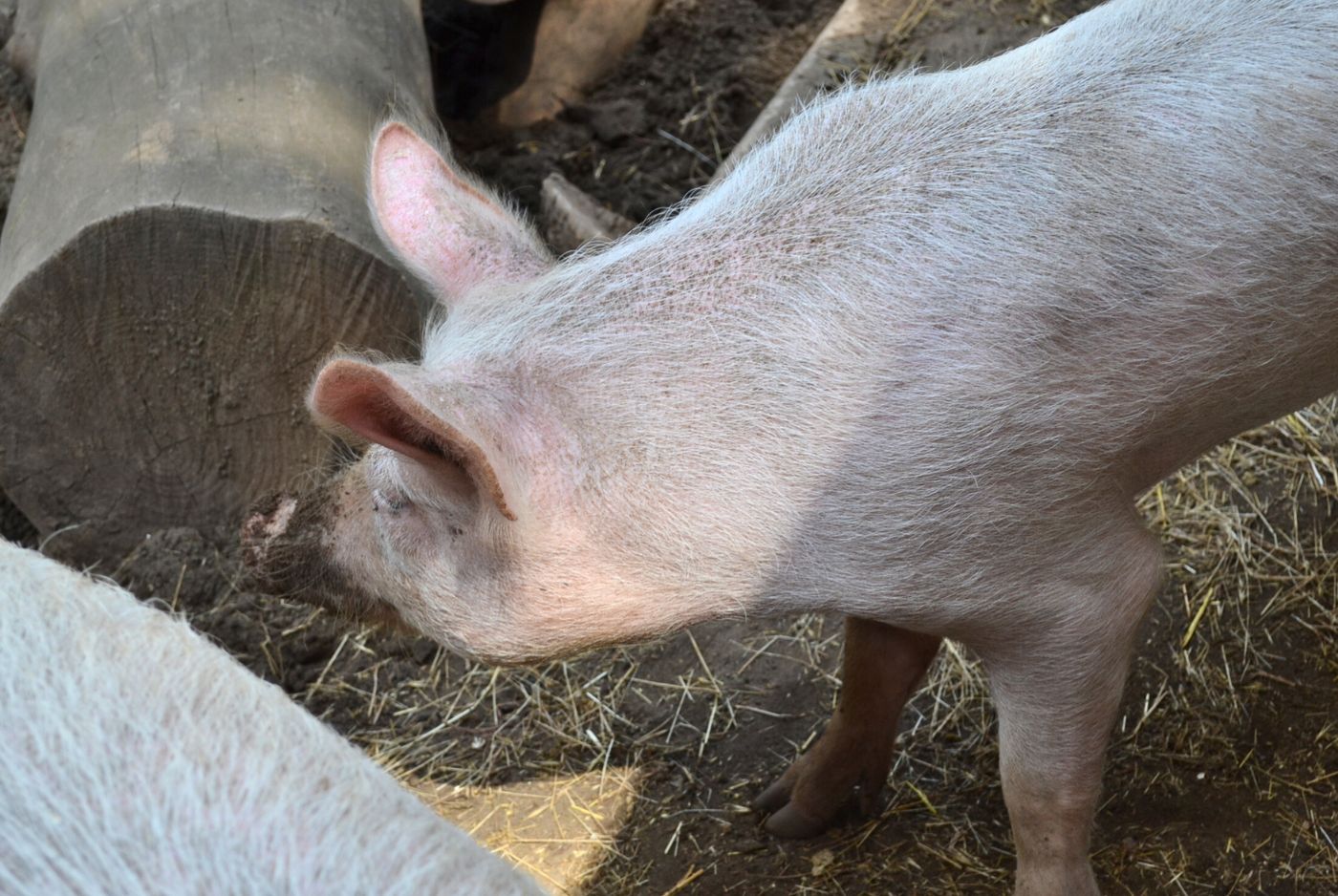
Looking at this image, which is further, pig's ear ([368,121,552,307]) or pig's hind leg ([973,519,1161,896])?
pig's ear ([368,121,552,307])

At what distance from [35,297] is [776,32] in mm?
2882

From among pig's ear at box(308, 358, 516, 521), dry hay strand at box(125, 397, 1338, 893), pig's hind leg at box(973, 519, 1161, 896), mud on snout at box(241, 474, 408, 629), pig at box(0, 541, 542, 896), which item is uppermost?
pig at box(0, 541, 542, 896)

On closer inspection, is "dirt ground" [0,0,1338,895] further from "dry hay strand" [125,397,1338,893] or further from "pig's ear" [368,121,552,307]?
"pig's ear" [368,121,552,307]

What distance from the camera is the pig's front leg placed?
2.82m

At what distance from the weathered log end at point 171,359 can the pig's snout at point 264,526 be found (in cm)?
67

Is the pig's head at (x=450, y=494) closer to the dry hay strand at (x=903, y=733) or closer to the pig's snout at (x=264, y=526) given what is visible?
the pig's snout at (x=264, y=526)

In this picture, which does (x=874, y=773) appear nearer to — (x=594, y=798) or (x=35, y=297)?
(x=594, y=798)

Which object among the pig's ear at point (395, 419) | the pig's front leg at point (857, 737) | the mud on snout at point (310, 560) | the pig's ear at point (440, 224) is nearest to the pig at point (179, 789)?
the pig's ear at point (395, 419)

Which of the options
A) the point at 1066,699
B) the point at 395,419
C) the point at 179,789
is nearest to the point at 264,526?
the point at 395,419

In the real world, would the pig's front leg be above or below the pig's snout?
below

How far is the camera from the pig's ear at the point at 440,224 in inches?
102

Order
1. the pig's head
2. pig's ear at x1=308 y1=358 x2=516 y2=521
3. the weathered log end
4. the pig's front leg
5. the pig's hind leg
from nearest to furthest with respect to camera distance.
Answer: pig's ear at x1=308 y1=358 x2=516 y2=521 → the pig's head → the pig's hind leg → the pig's front leg → the weathered log end

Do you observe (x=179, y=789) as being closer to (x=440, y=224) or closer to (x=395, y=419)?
(x=395, y=419)

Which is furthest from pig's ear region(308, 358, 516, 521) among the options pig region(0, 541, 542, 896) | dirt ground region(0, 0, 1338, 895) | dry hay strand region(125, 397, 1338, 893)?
dry hay strand region(125, 397, 1338, 893)
